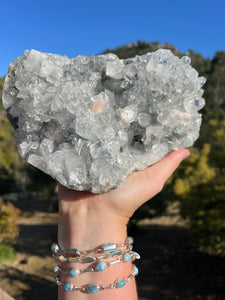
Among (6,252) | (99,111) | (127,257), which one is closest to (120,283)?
(127,257)

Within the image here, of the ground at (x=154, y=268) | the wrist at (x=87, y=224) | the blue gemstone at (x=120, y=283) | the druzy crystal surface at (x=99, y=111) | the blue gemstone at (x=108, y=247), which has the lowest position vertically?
the ground at (x=154, y=268)

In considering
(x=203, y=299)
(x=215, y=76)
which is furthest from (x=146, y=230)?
(x=215, y=76)

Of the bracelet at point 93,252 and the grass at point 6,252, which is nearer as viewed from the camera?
the bracelet at point 93,252

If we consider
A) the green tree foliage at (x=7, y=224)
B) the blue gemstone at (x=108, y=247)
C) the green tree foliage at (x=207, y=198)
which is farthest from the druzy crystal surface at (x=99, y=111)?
the green tree foliage at (x=7, y=224)

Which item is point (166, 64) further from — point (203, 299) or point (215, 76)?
point (215, 76)

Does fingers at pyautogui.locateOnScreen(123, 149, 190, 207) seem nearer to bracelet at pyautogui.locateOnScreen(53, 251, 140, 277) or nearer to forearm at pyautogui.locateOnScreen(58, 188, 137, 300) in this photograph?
forearm at pyautogui.locateOnScreen(58, 188, 137, 300)

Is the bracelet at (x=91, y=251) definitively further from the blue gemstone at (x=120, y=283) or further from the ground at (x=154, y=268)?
the ground at (x=154, y=268)

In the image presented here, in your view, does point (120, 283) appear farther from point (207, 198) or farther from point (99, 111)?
point (207, 198)

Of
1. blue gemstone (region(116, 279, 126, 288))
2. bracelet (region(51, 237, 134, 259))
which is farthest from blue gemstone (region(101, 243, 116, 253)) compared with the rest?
blue gemstone (region(116, 279, 126, 288))
